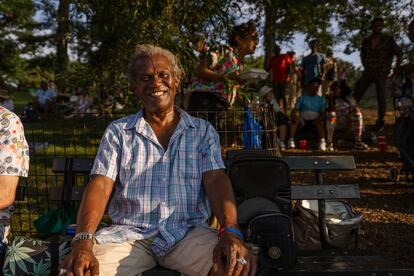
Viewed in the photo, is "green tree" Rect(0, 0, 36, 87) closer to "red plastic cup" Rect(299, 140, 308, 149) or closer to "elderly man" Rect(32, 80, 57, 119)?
"elderly man" Rect(32, 80, 57, 119)

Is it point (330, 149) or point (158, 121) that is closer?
point (158, 121)

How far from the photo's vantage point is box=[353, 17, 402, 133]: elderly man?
28.0ft

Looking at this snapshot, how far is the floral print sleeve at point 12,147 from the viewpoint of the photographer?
283 cm

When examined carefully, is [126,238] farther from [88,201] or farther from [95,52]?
[95,52]

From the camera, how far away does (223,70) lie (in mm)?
5281

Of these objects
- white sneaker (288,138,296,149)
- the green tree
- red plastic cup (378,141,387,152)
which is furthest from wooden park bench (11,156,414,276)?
the green tree

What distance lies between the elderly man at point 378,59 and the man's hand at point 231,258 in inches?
251

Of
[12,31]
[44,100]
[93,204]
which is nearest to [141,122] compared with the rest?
[93,204]

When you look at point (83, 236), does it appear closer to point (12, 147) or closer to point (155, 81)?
point (12, 147)

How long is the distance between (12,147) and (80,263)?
0.88 meters

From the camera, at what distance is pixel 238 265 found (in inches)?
96.5

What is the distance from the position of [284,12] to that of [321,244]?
27.6 feet

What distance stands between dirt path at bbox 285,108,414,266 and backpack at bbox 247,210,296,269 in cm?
186

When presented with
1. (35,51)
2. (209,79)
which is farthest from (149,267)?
(35,51)
